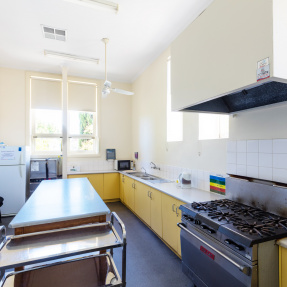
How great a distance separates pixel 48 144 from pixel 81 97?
1460mm

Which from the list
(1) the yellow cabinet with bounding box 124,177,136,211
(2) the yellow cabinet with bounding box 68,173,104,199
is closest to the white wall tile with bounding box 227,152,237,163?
(1) the yellow cabinet with bounding box 124,177,136,211

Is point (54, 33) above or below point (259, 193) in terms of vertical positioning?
above

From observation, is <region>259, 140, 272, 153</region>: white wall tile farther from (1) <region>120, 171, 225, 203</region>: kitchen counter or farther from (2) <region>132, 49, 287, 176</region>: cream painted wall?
(1) <region>120, 171, 225, 203</region>: kitchen counter

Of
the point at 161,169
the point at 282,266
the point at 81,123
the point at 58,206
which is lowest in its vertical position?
the point at 282,266

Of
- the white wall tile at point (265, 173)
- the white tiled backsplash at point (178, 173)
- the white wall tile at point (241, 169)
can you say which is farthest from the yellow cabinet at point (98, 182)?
the white wall tile at point (265, 173)

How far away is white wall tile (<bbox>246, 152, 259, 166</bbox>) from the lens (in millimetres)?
1953

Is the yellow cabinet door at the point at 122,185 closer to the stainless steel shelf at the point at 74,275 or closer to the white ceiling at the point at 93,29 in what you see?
the white ceiling at the point at 93,29

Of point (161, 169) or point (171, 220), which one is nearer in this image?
point (171, 220)

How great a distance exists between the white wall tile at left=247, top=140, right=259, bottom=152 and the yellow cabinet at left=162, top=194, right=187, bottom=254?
967 mm

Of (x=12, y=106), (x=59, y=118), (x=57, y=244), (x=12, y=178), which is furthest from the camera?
(x=59, y=118)

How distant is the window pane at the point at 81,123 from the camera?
507cm

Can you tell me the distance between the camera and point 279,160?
5.69 feet

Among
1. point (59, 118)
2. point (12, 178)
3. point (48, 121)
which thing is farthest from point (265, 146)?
point (48, 121)

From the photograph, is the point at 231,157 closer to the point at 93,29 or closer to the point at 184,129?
the point at 184,129
